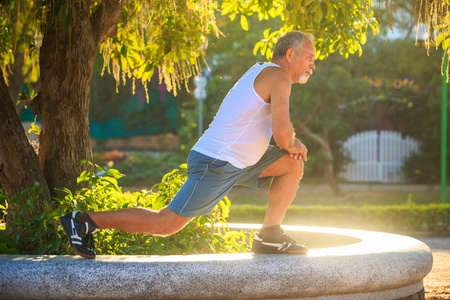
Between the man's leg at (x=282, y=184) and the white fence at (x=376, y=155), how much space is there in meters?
17.8

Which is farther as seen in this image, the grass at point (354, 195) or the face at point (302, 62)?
the grass at point (354, 195)

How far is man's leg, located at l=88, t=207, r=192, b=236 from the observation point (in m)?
3.13

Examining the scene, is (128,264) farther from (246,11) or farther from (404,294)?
(246,11)

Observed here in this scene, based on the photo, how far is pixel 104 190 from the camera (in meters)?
3.96

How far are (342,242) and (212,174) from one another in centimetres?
159

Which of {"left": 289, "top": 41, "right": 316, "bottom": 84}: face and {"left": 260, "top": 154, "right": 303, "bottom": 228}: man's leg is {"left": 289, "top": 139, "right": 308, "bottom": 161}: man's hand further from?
{"left": 289, "top": 41, "right": 316, "bottom": 84}: face

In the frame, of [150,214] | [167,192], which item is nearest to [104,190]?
[167,192]

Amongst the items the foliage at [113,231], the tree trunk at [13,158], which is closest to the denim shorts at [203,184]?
the foliage at [113,231]

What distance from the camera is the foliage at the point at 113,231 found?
3662 mm

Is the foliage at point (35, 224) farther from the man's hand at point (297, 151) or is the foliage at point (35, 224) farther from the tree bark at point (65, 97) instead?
the man's hand at point (297, 151)

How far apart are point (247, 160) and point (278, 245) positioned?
1.86 ft

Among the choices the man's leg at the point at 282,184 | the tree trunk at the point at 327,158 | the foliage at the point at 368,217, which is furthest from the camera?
the tree trunk at the point at 327,158

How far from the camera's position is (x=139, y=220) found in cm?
314

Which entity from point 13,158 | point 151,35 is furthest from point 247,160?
point 151,35
